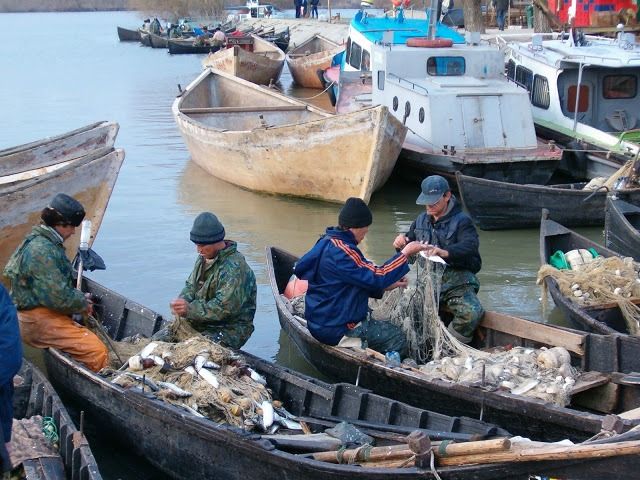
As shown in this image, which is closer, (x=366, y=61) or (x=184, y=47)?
(x=366, y=61)

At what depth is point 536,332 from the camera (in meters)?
7.93

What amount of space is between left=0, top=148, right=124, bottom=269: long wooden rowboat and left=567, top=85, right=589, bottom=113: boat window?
8975 millimetres

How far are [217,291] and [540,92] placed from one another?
11.7 metres

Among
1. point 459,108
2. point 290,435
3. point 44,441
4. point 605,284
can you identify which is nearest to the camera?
point 44,441

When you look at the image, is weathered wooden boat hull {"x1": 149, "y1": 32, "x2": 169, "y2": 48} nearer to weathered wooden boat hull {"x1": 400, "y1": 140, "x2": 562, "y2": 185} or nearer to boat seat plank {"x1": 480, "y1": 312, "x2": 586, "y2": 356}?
weathered wooden boat hull {"x1": 400, "y1": 140, "x2": 562, "y2": 185}

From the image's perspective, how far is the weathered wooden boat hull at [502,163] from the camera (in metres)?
14.6

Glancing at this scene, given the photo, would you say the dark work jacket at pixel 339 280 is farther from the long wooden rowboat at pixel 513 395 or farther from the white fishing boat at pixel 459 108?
the white fishing boat at pixel 459 108

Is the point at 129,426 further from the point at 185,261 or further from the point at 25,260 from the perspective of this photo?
the point at 185,261

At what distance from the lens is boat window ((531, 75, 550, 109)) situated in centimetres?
1728

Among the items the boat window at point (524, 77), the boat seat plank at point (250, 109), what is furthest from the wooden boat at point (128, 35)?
the boat window at point (524, 77)

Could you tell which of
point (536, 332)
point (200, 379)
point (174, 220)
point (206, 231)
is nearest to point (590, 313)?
point (536, 332)

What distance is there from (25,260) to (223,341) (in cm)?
172

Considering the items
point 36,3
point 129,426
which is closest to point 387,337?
point 129,426

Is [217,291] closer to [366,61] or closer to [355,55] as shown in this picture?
[366,61]
